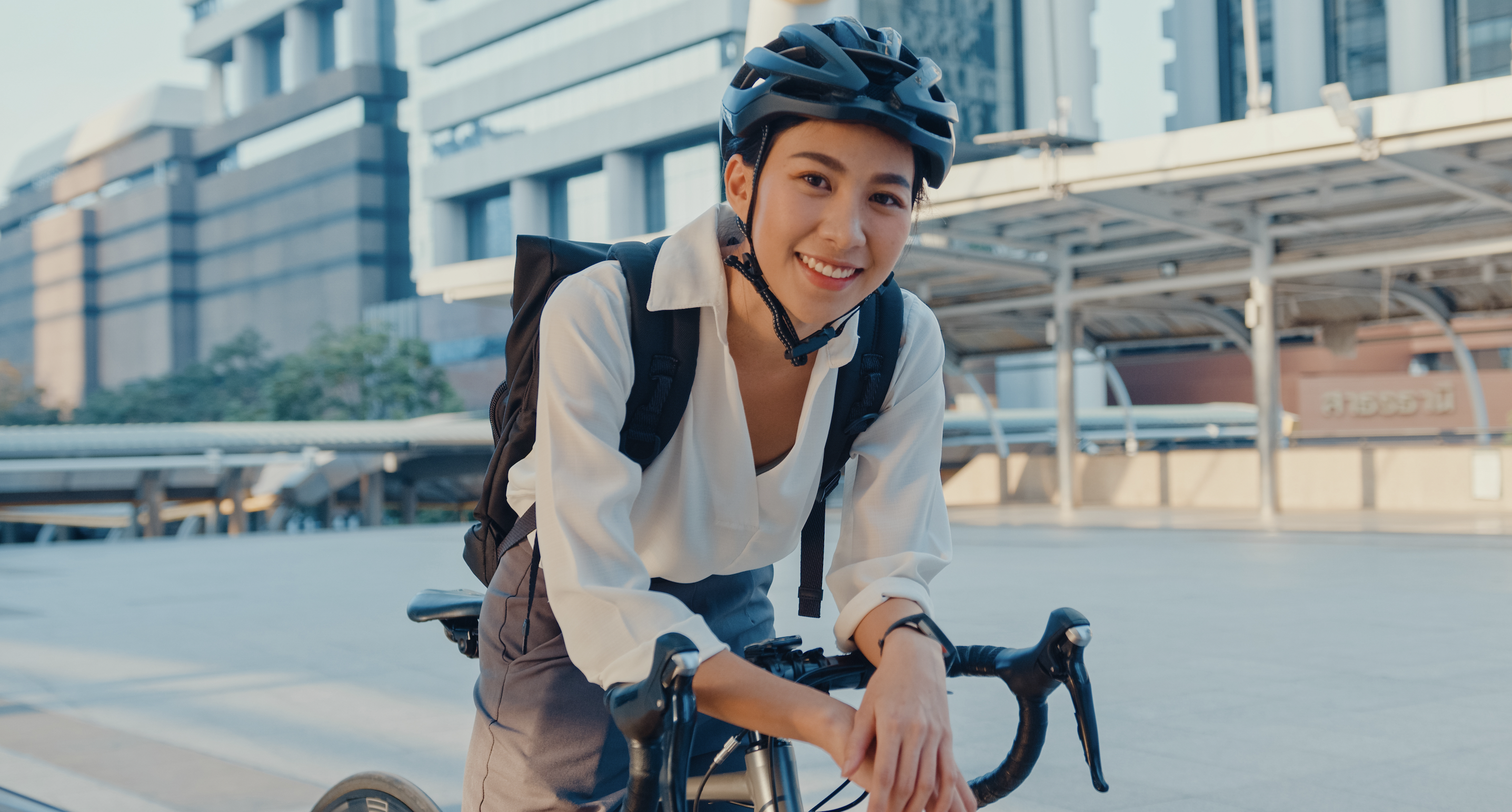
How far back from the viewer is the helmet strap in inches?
66.7

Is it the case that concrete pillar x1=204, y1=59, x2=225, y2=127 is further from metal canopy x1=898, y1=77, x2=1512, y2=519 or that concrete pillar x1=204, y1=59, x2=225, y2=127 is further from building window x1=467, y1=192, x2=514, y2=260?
metal canopy x1=898, y1=77, x2=1512, y2=519

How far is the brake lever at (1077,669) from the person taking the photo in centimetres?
153

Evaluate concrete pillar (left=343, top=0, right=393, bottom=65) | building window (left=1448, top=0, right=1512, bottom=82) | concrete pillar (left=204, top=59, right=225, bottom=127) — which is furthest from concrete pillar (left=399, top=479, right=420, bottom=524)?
concrete pillar (left=204, top=59, right=225, bottom=127)

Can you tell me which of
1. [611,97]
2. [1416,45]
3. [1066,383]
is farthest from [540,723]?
[611,97]

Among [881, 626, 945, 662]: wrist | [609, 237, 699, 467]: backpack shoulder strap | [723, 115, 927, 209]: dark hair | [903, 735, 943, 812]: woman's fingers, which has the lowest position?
[903, 735, 943, 812]: woman's fingers

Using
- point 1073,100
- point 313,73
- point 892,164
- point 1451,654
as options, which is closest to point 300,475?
point 1073,100

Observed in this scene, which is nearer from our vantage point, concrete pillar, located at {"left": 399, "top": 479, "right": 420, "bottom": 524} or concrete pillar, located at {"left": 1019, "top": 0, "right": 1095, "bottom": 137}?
concrete pillar, located at {"left": 1019, "top": 0, "right": 1095, "bottom": 137}

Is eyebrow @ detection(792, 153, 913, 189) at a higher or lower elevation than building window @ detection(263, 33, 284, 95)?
lower

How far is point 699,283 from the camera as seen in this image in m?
1.79

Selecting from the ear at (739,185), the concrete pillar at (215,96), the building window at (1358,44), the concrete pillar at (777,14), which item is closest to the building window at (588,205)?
the building window at (1358,44)

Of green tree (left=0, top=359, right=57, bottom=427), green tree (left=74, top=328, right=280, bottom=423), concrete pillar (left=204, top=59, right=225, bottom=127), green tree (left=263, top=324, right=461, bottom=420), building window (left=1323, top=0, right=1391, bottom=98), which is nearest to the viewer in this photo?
building window (left=1323, top=0, right=1391, bottom=98)

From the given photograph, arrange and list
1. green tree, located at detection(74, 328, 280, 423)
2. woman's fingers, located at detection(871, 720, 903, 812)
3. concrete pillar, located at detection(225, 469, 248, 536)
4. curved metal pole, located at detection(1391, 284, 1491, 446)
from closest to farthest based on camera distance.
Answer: woman's fingers, located at detection(871, 720, 903, 812) < curved metal pole, located at detection(1391, 284, 1491, 446) < concrete pillar, located at detection(225, 469, 248, 536) < green tree, located at detection(74, 328, 280, 423)

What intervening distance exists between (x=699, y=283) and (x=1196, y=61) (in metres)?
37.3

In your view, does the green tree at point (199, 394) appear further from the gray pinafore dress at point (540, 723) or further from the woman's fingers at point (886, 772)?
the woman's fingers at point (886, 772)
